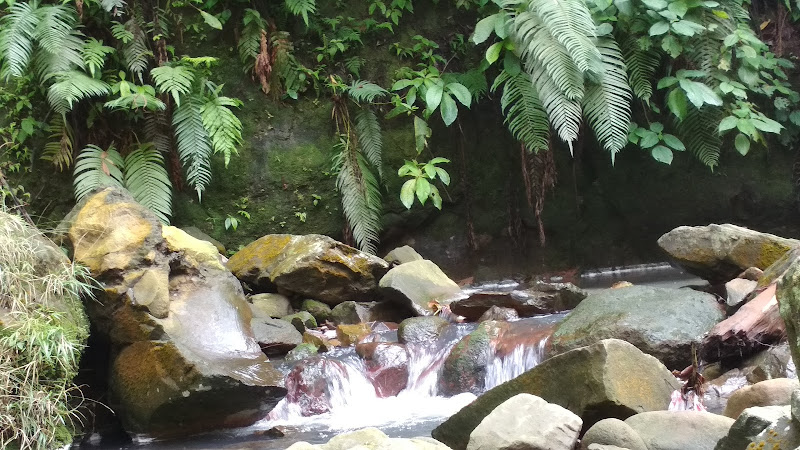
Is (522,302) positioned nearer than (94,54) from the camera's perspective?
Yes

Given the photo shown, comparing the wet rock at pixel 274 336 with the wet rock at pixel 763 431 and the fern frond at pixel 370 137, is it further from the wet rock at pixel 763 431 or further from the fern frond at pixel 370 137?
the wet rock at pixel 763 431

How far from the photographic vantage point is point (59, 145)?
6.74 meters

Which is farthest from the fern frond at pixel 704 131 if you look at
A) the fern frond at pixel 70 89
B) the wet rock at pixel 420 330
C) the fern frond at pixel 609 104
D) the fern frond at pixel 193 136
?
the fern frond at pixel 70 89

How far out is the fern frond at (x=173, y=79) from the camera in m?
6.61

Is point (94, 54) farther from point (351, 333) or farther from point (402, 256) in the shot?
point (351, 333)

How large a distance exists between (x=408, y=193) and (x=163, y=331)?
3.34 metres

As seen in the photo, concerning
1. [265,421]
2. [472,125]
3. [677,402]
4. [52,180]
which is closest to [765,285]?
[677,402]

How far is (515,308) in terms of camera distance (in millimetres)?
5695

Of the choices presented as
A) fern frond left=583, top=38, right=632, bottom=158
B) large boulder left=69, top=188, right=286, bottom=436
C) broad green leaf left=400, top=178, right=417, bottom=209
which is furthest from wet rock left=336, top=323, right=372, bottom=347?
fern frond left=583, top=38, right=632, bottom=158

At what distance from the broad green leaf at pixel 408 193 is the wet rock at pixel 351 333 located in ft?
5.74

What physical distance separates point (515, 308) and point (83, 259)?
3014 mm

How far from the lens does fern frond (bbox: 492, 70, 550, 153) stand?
23.4 ft

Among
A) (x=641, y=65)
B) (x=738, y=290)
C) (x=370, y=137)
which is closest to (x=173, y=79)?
(x=370, y=137)

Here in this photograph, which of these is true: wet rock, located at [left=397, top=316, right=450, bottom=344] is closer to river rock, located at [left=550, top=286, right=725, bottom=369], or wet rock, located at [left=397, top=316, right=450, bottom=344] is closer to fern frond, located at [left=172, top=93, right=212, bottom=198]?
river rock, located at [left=550, top=286, right=725, bottom=369]
